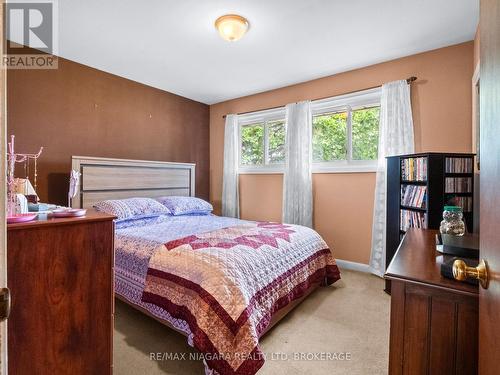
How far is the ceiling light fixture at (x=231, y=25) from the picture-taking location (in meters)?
2.20

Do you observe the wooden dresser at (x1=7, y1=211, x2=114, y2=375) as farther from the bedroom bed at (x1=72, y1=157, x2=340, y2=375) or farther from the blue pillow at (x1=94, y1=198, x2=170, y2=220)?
the blue pillow at (x1=94, y1=198, x2=170, y2=220)

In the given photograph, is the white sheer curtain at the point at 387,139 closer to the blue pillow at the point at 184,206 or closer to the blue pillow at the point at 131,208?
the blue pillow at the point at 184,206

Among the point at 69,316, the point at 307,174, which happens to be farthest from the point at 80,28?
the point at 307,174

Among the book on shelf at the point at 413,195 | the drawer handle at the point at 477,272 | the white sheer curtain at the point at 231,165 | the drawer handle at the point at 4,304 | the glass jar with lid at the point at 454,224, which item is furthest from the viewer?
the white sheer curtain at the point at 231,165

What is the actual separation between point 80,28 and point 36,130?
1147 millimetres

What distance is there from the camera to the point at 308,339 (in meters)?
1.92

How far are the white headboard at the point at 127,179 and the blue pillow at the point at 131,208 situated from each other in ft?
0.64

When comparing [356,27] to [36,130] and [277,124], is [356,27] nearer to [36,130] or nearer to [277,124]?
[277,124]

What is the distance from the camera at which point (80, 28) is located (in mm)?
2377

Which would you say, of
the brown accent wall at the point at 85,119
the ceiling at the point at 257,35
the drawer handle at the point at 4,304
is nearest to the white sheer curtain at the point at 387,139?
the ceiling at the point at 257,35

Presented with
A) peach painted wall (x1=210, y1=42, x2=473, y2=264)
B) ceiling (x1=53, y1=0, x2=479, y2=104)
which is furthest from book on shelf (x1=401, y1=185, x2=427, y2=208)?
ceiling (x1=53, y1=0, x2=479, y2=104)

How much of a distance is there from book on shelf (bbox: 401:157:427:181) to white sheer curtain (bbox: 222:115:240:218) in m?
2.45

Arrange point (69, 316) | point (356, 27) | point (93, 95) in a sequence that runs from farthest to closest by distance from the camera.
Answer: point (93, 95) < point (356, 27) < point (69, 316)

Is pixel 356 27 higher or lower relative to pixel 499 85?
higher
